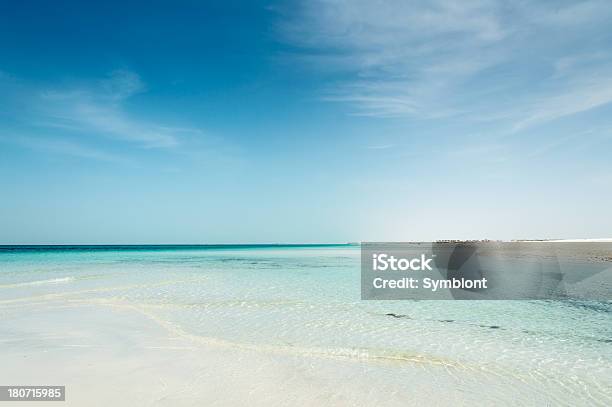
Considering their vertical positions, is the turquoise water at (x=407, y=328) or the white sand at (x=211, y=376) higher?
the white sand at (x=211, y=376)

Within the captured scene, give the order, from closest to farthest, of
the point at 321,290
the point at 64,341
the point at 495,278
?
the point at 64,341 → the point at 321,290 → the point at 495,278

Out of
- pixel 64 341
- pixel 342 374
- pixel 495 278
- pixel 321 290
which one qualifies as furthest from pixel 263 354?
pixel 495 278

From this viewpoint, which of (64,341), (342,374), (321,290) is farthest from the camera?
(321,290)

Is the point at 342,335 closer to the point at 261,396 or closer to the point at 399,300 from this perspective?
the point at 261,396

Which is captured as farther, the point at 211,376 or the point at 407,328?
the point at 407,328

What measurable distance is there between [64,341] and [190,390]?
350 cm

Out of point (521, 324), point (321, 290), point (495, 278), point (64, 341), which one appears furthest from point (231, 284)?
point (495, 278)

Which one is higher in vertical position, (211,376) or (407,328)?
(211,376)

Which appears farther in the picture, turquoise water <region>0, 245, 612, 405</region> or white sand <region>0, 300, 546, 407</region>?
turquoise water <region>0, 245, 612, 405</region>

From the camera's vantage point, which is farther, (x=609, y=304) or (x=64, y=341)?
(x=609, y=304)

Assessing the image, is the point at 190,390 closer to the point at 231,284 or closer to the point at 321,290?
the point at 321,290

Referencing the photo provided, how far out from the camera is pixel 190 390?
177 inches

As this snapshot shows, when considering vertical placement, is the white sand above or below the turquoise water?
above

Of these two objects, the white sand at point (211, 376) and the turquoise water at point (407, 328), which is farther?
the turquoise water at point (407, 328)
